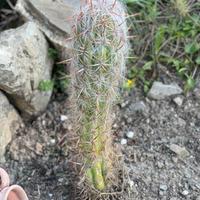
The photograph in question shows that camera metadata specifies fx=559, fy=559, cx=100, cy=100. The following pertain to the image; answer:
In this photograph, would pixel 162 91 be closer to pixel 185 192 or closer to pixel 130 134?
pixel 130 134

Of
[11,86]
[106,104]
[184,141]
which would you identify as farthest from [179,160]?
[11,86]

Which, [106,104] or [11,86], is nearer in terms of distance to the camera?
[106,104]

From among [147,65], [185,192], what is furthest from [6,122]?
[185,192]

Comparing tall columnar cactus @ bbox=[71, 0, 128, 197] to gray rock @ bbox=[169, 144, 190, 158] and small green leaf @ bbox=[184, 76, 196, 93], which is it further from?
small green leaf @ bbox=[184, 76, 196, 93]

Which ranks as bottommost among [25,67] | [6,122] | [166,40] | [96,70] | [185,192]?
[185,192]

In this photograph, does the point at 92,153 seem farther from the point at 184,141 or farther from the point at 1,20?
the point at 1,20

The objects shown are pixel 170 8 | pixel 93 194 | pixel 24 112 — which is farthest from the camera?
pixel 170 8
